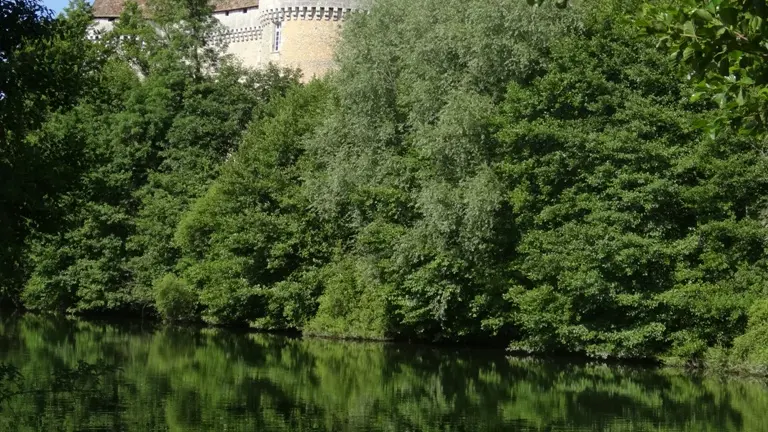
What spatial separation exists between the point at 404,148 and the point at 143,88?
1624 cm

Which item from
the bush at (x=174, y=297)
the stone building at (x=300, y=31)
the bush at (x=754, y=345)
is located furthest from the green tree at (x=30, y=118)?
the stone building at (x=300, y=31)

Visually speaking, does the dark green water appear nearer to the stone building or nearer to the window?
the stone building

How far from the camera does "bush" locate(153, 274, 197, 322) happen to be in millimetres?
38906

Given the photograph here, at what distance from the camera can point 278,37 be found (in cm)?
5572

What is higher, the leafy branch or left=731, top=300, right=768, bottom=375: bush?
the leafy branch

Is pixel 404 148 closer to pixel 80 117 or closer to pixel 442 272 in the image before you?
pixel 442 272

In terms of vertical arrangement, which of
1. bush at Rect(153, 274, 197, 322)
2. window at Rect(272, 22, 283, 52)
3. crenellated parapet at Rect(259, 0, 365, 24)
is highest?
crenellated parapet at Rect(259, 0, 365, 24)

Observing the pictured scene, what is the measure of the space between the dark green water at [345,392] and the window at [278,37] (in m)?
26.5

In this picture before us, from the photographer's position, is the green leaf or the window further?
the window

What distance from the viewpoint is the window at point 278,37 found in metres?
55.2

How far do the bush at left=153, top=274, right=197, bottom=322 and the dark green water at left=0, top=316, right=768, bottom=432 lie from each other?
288 inches

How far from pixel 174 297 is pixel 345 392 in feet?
61.6

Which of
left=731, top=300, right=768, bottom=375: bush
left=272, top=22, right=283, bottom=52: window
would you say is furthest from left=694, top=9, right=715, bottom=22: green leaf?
left=272, top=22, right=283, bottom=52: window

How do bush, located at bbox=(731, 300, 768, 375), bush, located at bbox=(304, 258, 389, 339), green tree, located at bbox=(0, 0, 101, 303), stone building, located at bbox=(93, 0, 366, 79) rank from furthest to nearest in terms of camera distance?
stone building, located at bbox=(93, 0, 366, 79)
bush, located at bbox=(304, 258, 389, 339)
bush, located at bbox=(731, 300, 768, 375)
green tree, located at bbox=(0, 0, 101, 303)
